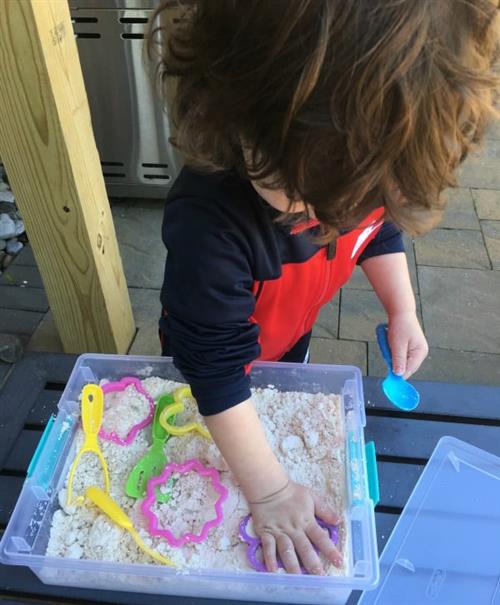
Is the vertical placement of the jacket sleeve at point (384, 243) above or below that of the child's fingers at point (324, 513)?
above

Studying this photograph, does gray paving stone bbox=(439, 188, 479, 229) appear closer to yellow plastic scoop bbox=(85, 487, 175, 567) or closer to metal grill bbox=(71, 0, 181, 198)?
metal grill bbox=(71, 0, 181, 198)

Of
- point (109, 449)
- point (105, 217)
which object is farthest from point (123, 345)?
point (109, 449)

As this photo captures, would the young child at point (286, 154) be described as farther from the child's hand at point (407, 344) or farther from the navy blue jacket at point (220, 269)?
the child's hand at point (407, 344)

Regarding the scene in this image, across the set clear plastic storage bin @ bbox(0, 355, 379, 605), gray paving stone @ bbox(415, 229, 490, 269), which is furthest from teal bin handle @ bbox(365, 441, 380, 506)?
gray paving stone @ bbox(415, 229, 490, 269)

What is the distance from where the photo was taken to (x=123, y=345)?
4.61ft

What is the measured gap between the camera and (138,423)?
0.88 metres

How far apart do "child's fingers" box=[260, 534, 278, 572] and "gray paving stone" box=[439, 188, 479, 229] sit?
1545 mm

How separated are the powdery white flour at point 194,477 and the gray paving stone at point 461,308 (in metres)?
0.85

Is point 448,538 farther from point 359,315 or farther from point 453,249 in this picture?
point 453,249

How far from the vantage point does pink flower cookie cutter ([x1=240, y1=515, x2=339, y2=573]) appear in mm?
725

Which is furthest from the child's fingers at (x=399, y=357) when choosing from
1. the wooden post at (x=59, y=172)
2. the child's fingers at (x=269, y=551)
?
the wooden post at (x=59, y=172)

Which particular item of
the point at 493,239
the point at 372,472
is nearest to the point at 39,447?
the point at 372,472

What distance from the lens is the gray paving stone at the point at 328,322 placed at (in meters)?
1.66

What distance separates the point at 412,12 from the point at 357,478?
562mm
